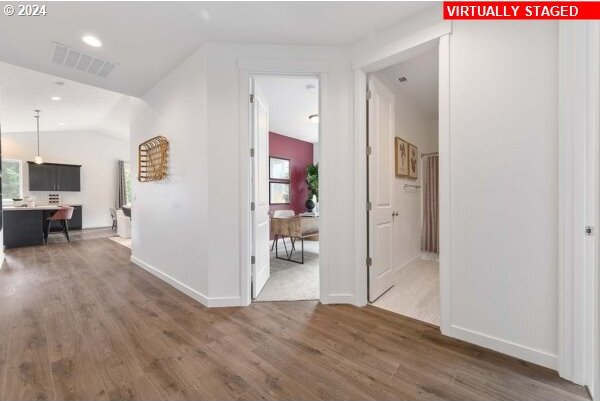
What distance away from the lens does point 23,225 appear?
221 inches

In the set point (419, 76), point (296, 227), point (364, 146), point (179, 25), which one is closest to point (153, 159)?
point (179, 25)

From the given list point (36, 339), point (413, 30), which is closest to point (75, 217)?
point (36, 339)

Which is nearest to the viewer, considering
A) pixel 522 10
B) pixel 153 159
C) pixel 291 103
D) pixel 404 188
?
pixel 522 10

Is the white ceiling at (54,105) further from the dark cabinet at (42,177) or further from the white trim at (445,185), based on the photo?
the white trim at (445,185)

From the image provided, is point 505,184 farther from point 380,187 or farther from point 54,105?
point 54,105

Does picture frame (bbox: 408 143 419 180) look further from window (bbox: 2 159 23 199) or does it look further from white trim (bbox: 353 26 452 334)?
window (bbox: 2 159 23 199)

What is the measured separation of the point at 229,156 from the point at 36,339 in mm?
2008

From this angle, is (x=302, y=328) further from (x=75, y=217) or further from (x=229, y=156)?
(x=75, y=217)

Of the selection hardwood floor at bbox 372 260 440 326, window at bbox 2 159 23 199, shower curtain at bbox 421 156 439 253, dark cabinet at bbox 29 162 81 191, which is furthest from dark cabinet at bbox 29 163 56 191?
shower curtain at bbox 421 156 439 253

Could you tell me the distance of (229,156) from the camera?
251cm

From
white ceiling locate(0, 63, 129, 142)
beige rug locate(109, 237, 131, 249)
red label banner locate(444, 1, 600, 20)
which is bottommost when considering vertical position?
beige rug locate(109, 237, 131, 249)

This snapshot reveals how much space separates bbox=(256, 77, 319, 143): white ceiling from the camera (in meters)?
3.52

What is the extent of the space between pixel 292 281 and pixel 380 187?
5.13 feet

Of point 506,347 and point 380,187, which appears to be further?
point 380,187
